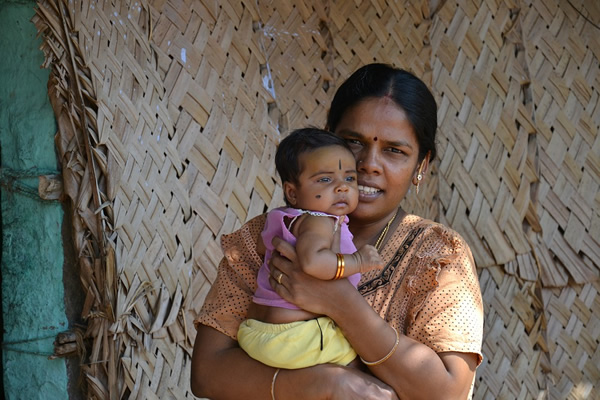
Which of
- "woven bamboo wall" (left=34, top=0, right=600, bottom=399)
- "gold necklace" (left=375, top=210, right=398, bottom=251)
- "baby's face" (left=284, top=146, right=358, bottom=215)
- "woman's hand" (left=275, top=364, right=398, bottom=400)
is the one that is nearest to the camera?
"woman's hand" (left=275, top=364, right=398, bottom=400)

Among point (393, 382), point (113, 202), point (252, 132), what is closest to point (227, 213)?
point (252, 132)

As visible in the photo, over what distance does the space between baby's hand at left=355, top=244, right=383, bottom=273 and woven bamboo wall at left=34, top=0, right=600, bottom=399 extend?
45.8 inches

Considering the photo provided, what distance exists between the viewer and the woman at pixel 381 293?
6.00ft

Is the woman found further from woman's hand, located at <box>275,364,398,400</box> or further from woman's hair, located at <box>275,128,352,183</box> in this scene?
woman's hair, located at <box>275,128,352,183</box>

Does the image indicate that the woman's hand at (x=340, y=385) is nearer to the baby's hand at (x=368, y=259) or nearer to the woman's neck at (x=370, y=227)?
the baby's hand at (x=368, y=259)

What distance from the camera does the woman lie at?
1.83 m

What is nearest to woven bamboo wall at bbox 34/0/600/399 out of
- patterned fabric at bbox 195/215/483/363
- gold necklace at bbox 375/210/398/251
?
patterned fabric at bbox 195/215/483/363

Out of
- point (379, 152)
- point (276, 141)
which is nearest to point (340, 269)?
point (379, 152)

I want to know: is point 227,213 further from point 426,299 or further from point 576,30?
point 576,30

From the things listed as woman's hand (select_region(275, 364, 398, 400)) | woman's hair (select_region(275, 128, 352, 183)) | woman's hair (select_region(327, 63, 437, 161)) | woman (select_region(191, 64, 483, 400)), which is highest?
woman's hair (select_region(327, 63, 437, 161))

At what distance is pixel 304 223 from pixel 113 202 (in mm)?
1077

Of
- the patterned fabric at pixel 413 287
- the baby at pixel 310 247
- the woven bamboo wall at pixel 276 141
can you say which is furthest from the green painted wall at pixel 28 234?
the baby at pixel 310 247

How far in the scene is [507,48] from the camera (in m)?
4.08

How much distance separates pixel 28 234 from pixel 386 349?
5.21 feet
